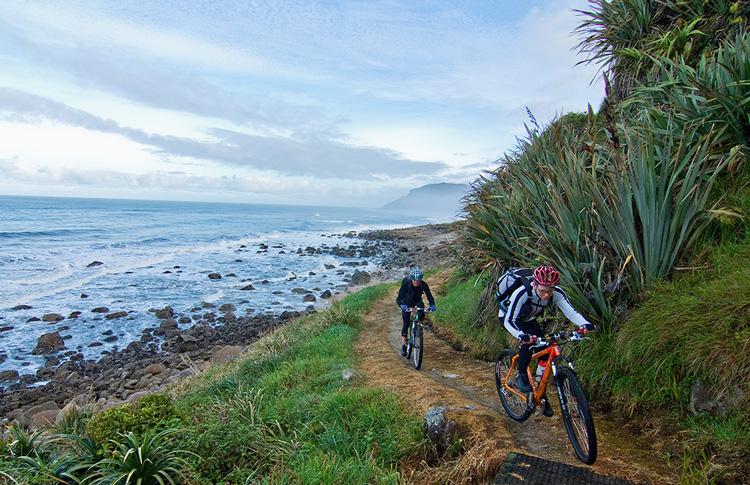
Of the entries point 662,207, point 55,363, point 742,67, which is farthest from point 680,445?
point 55,363

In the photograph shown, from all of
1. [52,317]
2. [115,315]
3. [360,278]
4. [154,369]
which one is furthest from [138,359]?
[360,278]

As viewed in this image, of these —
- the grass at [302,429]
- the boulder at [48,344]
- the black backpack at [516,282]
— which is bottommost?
the boulder at [48,344]

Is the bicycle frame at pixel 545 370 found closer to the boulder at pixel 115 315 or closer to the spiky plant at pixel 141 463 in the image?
the spiky plant at pixel 141 463

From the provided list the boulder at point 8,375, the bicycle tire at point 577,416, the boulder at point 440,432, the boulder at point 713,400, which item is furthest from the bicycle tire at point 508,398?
the boulder at point 8,375

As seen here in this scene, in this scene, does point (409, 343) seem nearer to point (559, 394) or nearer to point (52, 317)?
point (559, 394)

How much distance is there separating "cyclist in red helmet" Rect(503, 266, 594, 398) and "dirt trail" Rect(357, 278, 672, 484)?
0.55 metres

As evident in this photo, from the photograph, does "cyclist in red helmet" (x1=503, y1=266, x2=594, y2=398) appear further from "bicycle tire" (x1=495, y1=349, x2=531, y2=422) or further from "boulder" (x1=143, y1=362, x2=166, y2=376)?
"boulder" (x1=143, y1=362, x2=166, y2=376)

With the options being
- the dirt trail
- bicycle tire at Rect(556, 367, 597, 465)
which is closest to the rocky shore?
the dirt trail

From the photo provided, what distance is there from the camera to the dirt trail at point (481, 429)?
4.24 m

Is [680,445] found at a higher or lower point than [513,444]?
higher

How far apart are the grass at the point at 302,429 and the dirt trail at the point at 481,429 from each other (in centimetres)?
42

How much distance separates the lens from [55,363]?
593 inches

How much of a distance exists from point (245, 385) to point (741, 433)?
23.2 ft

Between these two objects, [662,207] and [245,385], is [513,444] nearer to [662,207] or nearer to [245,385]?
[662,207]
